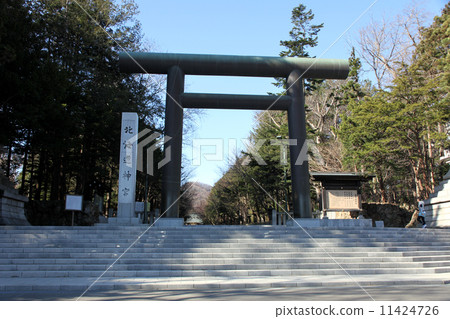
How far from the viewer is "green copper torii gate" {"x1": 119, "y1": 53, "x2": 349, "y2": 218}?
43.0 ft

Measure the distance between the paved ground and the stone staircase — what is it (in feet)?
1.61

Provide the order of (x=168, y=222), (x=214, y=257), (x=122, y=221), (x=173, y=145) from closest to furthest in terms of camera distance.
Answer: (x=214, y=257), (x=168, y=222), (x=122, y=221), (x=173, y=145)

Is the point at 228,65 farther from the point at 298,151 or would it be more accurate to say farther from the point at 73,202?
the point at 73,202

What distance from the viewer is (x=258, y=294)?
6449mm

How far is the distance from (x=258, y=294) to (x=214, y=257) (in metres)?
3.38

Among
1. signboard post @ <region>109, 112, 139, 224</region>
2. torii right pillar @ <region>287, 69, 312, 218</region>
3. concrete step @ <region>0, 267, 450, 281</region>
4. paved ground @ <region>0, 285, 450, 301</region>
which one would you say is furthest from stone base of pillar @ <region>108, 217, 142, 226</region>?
paved ground @ <region>0, 285, 450, 301</region>

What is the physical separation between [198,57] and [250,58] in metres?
1.89

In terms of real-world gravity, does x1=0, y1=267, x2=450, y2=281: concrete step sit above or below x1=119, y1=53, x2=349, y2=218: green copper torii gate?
below

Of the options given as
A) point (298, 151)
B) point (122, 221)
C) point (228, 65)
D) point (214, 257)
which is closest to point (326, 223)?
point (298, 151)

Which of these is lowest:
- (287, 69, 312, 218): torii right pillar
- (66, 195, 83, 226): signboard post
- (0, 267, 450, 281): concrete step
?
(0, 267, 450, 281): concrete step

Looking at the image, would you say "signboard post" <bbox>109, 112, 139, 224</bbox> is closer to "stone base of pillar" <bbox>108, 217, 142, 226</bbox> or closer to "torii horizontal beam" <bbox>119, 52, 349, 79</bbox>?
"stone base of pillar" <bbox>108, 217, 142, 226</bbox>

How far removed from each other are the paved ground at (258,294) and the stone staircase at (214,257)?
0.49m

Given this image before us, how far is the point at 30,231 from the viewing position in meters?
10.9
